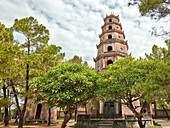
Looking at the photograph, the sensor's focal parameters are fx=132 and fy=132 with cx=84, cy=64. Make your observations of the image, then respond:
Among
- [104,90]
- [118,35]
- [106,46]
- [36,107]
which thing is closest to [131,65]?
[104,90]

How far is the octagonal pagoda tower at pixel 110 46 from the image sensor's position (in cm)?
2214

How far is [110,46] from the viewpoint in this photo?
23656mm

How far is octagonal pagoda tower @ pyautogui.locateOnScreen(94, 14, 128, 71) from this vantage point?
872 inches

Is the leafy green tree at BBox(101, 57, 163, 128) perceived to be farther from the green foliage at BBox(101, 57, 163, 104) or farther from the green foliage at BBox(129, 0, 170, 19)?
the green foliage at BBox(129, 0, 170, 19)

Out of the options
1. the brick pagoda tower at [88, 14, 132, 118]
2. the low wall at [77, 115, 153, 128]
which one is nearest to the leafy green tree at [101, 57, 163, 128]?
the low wall at [77, 115, 153, 128]

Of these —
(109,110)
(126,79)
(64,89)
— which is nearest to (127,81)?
(126,79)

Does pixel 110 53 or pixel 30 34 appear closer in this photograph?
pixel 30 34

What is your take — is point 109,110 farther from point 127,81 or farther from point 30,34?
point 30,34

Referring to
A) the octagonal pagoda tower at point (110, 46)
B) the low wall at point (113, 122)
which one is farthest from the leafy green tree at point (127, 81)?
the octagonal pagoda tower at point (110, 46)

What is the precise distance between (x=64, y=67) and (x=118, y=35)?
14.6m

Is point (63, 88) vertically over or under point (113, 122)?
over

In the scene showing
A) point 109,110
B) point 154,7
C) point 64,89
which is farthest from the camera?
point 109,110

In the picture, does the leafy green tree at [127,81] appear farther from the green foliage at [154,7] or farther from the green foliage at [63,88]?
the green foliage at [154,7]

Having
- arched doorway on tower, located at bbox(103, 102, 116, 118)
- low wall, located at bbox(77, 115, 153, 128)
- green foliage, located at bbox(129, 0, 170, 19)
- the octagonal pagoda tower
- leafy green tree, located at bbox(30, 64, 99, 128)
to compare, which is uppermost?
the octagonal pagoda tower
